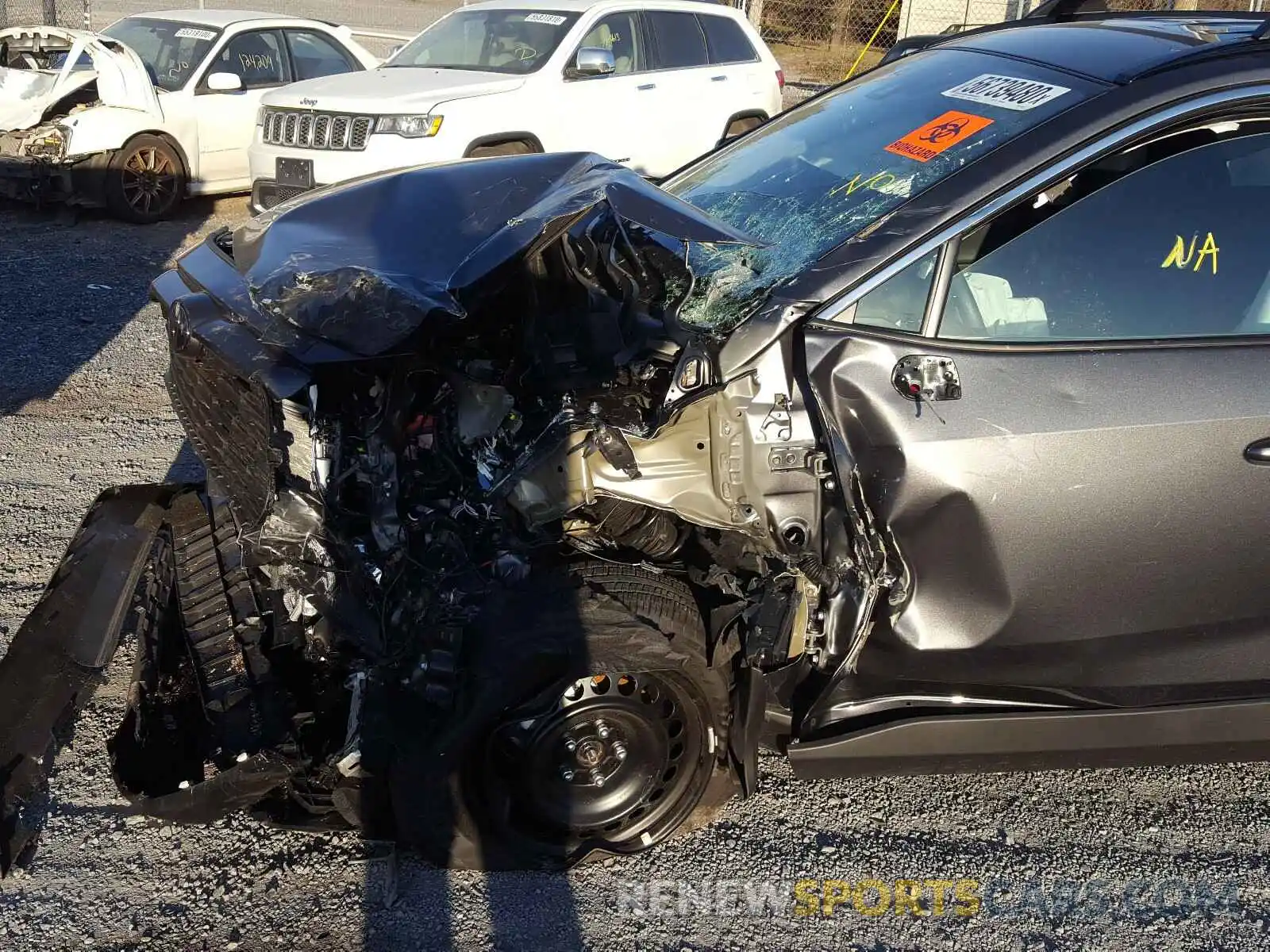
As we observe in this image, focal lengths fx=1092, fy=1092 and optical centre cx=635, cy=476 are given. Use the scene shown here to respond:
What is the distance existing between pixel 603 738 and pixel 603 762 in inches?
Result: 3.0

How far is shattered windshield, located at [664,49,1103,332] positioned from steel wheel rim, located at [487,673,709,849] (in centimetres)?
96

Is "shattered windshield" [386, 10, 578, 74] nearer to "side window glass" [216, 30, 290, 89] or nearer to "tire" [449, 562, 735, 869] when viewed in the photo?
"side window glass" [216, 30, 290, 89]

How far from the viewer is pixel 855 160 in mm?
3070

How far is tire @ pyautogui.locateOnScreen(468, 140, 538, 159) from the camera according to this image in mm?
8391

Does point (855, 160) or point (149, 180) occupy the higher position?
point (855, 160)

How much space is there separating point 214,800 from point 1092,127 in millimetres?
2587

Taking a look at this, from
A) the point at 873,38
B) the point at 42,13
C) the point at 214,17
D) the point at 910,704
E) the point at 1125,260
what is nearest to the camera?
the point at 1125,260

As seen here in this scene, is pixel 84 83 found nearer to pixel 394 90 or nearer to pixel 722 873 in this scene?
pixel 394 90

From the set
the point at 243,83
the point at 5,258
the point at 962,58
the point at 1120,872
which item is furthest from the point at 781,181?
the point at 243,83

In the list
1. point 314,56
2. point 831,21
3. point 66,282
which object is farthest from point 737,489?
point 831,21

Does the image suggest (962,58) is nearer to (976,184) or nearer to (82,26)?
(976,184)

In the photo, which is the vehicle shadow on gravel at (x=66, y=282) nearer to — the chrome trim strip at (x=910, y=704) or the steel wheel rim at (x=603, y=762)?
the steel wheel rim at (x=603, y=762)

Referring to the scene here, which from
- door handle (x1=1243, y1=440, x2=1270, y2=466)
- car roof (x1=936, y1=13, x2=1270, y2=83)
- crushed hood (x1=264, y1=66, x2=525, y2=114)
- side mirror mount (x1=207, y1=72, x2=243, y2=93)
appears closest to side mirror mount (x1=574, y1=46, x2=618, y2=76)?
crushed hood (x1=264, y1=66, x2=525, y2=114)

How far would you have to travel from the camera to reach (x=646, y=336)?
2748mm
